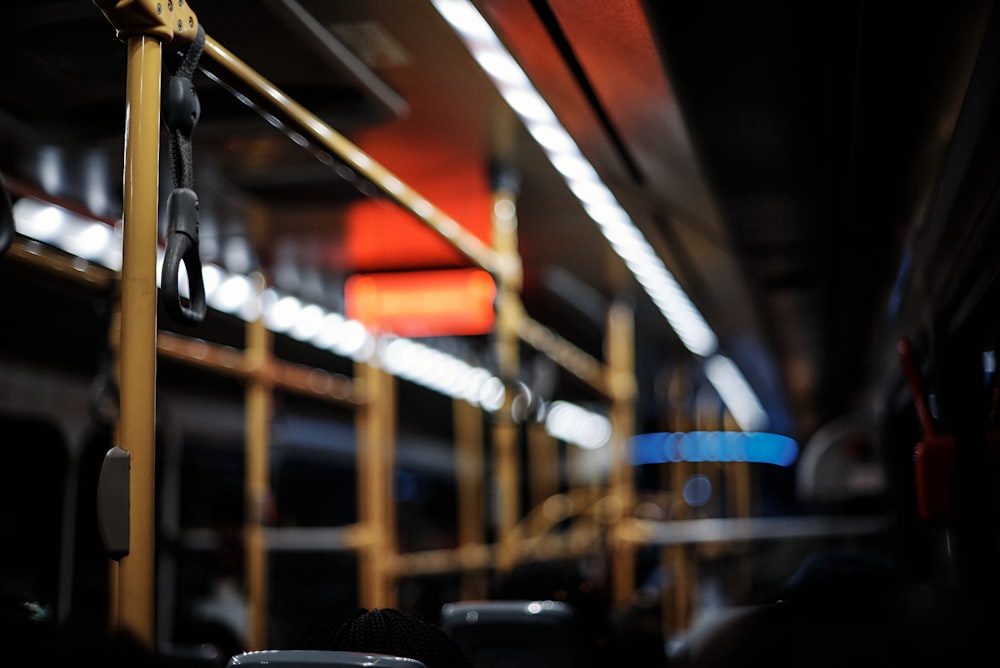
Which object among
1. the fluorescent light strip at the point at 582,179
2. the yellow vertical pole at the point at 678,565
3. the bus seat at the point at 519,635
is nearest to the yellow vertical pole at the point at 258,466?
the fluorescent light strip at the point at 582,179

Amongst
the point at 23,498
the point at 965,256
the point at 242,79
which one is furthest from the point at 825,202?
the point at 23,498

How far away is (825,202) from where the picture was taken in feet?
12.5

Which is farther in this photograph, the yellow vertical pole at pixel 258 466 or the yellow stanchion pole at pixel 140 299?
the yellow vertical pole at pixel 258 466

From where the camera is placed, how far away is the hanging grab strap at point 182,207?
153cm

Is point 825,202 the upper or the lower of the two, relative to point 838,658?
upper

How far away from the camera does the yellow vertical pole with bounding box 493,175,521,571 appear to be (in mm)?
3816

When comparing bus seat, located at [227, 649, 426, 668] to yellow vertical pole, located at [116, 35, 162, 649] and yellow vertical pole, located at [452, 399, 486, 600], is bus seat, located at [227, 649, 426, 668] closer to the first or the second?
yellow vertical pole, located at [116, 35, 162, 649]

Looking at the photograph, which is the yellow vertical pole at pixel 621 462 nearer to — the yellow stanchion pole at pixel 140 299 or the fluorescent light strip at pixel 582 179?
the fluorescent light strip at pixel 582 179

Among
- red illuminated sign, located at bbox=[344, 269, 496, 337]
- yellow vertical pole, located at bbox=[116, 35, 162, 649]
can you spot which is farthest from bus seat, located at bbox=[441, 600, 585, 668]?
red illuminated sign, located at bbox=[344, 269, 496, 337]

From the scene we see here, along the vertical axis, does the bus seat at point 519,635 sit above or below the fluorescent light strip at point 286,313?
below

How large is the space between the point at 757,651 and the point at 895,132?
2259 millimetres

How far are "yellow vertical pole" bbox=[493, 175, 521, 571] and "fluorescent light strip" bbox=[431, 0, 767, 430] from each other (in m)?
0.32

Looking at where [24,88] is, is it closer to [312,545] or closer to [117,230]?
[117,230]

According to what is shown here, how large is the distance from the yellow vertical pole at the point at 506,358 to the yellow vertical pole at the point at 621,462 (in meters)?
1.25
